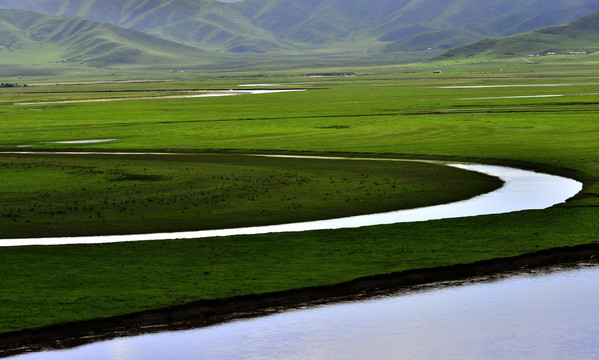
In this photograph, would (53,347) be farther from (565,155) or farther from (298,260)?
(565,155)

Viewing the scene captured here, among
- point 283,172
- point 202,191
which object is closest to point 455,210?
point 202,191

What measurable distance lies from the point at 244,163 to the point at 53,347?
4055 cm

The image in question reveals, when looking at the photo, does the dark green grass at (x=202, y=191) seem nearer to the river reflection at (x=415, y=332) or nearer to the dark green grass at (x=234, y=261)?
the dark green grass at (x=234, y=261)

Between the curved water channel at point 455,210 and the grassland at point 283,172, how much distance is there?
1808 millimetres

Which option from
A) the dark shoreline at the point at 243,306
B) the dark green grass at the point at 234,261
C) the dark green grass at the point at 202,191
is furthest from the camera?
the dark green grass at the point at 202,191

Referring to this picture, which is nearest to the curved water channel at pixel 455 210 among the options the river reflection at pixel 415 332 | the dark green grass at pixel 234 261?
the dark green grass at pixel 234 261

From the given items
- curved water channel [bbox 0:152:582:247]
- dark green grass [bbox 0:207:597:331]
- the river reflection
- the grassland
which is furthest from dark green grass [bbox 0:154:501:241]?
the river reflection

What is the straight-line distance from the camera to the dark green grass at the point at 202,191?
4044 cm

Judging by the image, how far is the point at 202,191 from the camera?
4919 centimetres

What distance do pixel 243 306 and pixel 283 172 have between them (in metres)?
30.6

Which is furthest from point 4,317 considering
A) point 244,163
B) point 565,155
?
point 565,155

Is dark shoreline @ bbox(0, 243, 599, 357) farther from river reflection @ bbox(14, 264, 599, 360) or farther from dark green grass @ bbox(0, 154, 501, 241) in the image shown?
dark green grass @ bbox(0, 154, 501, 241)

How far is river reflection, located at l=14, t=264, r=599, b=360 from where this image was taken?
2297 centimetres

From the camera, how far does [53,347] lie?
23.6m
